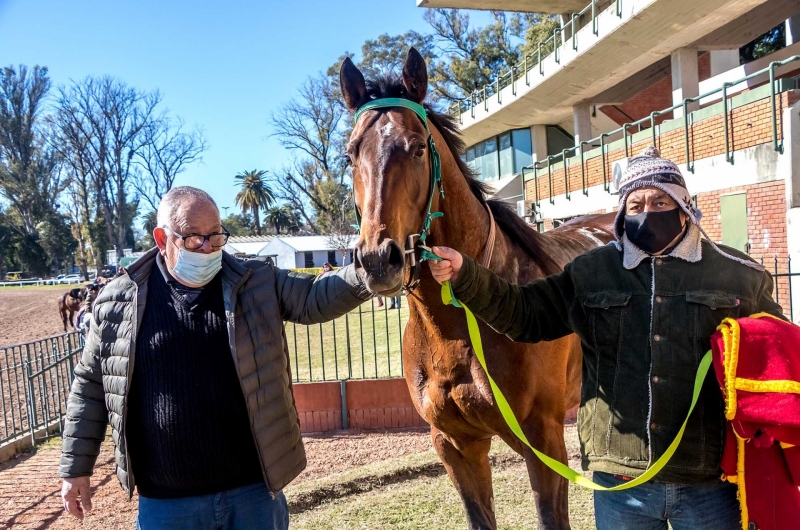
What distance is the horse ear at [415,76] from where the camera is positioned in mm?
2562

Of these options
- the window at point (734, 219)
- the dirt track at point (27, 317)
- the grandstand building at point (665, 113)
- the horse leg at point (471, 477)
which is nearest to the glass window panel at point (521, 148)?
the grandstand building at point (665, 113)

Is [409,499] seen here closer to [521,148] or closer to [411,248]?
[411,248]

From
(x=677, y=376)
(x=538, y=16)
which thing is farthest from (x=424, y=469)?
(x=538, y=16)

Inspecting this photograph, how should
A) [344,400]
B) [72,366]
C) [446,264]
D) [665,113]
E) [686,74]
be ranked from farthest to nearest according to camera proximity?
1. [665,113]
2. [686,74]
3. [72,366]
4. [344,400]
5. [446,264]

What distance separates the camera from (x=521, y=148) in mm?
26844

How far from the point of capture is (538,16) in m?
35.5

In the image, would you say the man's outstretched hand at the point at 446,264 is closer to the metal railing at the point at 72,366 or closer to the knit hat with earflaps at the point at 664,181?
the knit hat with earflaps at the point at 664,181

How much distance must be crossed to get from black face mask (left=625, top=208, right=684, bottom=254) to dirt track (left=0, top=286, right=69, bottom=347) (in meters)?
15.0

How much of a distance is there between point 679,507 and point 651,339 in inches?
23.2

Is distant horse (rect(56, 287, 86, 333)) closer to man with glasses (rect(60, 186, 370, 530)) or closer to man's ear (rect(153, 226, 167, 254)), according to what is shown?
man with glasses (rect(60, 186, 370, 530))

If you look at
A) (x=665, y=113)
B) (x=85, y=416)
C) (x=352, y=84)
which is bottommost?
(x=85, y=416)

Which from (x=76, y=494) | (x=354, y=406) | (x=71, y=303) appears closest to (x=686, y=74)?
(x=354, y=406)

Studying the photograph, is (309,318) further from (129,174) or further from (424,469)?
(129,174)

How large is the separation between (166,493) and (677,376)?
1.98 metres
